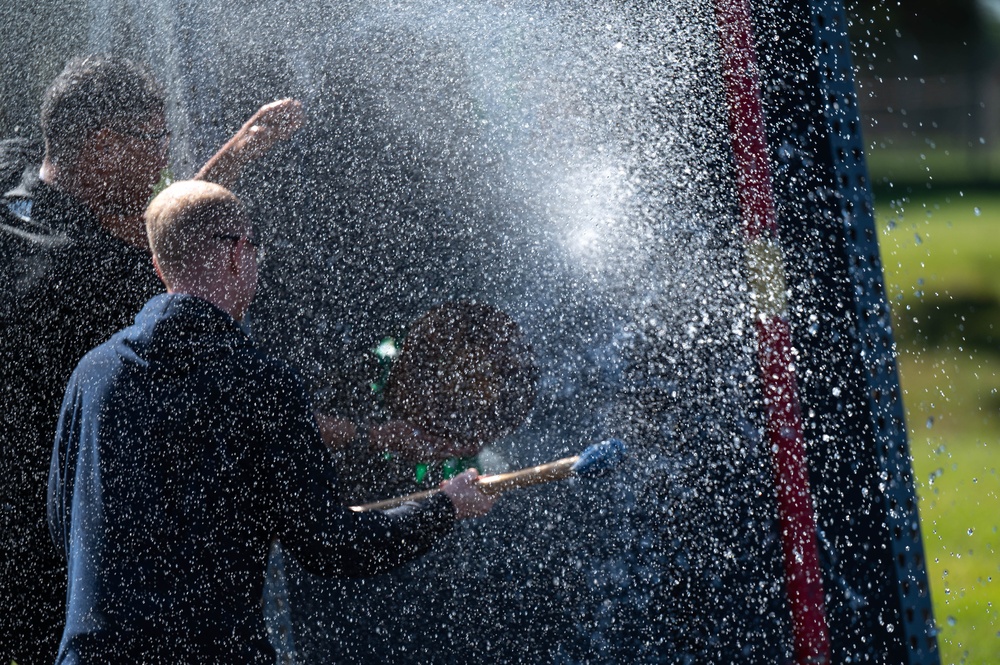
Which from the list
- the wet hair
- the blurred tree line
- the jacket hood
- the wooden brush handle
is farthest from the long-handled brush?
the blurred tree line

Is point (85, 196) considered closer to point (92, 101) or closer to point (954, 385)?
point (92, 101)

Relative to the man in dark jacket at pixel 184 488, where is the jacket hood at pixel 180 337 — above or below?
above

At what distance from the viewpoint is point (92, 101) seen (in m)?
2.32

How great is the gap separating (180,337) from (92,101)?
0.81m

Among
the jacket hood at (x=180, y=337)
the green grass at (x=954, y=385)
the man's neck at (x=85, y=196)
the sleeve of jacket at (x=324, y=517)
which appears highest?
the man's neck at (x=85, y=196)

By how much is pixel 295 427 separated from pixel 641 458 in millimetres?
807

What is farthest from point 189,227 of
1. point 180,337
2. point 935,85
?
point 935,85

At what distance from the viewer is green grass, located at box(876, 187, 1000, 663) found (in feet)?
12.9

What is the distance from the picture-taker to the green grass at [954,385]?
3.95 m

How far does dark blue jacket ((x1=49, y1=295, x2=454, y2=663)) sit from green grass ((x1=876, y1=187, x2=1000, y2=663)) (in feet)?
7.74

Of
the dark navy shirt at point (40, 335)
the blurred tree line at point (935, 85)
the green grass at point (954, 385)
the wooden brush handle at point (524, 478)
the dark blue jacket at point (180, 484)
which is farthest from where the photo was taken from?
the blurred tree line at point (935, 85)

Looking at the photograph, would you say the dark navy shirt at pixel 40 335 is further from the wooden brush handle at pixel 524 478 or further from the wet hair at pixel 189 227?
the wooden brush handle at pixel 524 478

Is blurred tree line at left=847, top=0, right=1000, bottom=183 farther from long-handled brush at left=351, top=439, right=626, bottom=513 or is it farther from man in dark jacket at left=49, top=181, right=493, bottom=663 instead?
man in dark jacket at left=49, top=181, right=493, bottom=663

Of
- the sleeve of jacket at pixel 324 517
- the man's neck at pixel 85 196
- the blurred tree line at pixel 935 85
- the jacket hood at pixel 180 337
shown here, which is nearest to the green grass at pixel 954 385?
the blurred tree line at pixel 935 85
